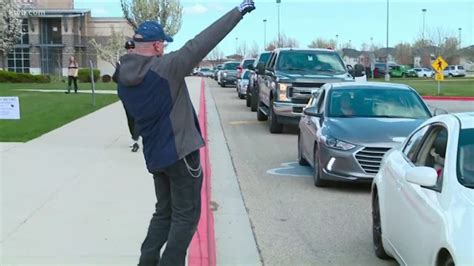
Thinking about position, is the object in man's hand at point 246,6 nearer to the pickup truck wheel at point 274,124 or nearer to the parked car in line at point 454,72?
the pickup truck wheel at point 274,124

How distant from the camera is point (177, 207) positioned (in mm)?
4598

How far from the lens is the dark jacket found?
4324 millimetres

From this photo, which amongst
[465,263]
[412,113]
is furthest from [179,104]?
[412,113]

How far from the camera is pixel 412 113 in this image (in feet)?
34.6

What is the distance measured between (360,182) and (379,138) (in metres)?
0.68

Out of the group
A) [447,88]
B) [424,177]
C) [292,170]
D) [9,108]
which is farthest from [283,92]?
[447,88]

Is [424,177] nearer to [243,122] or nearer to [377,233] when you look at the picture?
[377,233]

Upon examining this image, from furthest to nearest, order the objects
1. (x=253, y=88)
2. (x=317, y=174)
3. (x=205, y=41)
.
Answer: (x=253, y=88), (x=317, y=174), (x=205, y=41)

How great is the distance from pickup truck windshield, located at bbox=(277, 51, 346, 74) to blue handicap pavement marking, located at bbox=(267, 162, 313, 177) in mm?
5651

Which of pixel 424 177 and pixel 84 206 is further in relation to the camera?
pixel 84 206

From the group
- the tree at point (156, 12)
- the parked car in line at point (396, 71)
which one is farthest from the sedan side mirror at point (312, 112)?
the parked car in line at point (396, 71)

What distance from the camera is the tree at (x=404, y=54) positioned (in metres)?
133

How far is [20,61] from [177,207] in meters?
76.8

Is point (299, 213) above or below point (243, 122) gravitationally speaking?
below
